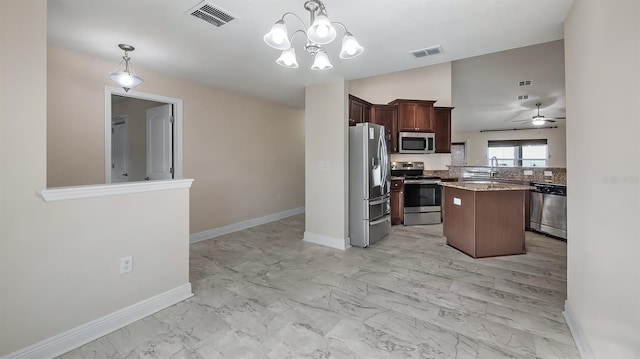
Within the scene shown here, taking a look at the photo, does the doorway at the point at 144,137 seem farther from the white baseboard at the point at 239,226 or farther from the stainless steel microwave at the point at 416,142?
the stainless steel microwave at the point at 416,142

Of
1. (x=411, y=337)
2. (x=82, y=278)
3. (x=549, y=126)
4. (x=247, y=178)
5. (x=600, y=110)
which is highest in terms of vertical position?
(x=549, y=126)

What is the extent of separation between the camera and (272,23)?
91.2 inches

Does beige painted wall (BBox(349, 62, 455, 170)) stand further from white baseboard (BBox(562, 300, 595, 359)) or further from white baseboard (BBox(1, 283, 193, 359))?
white baseboard (BBox(1, 283, 193, 359))

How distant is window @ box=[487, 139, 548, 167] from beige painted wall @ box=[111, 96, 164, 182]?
36.4 feet

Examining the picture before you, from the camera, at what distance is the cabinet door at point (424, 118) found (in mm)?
5391

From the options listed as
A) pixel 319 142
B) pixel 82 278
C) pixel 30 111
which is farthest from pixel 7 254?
pixel 319 142

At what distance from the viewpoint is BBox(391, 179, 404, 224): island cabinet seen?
530 centimetres

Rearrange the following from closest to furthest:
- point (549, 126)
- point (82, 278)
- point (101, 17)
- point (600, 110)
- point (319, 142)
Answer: point (600, 110)
point (82, 278)
point (101, 17)
point (319, 142)
point (549, 126)

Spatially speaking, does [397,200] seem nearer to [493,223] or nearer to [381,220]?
[381,220]

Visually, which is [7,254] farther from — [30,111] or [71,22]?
[71,22]

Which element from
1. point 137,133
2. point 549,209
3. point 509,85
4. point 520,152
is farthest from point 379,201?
point 520,152

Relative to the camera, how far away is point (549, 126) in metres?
10.1

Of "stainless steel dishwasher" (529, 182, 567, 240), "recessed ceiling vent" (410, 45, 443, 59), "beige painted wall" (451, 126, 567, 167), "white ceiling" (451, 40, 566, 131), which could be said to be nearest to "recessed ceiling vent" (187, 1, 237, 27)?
"recessed ceiling vent" (410, 45, 443, 59)

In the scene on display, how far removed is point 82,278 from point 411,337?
7.82 feet
